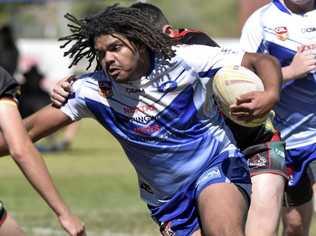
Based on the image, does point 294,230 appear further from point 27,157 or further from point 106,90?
point 27,157

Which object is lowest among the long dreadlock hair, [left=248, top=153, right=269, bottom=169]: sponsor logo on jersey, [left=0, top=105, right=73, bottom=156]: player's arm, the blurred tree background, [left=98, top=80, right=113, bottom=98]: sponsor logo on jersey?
the blurred tree background

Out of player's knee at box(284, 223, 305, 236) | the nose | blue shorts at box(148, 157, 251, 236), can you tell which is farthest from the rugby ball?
player's knee at box(284, 223, 305, 236)

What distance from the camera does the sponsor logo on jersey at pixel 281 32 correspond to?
8.58m

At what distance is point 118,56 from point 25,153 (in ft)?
2.73

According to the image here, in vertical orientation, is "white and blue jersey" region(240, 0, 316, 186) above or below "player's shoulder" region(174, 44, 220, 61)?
below

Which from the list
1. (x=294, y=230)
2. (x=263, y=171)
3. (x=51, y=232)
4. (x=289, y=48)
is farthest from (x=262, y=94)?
(x=51, y=232)

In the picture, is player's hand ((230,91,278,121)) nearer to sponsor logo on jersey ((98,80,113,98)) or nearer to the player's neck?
sponsor logo on jersey ((98,80,113,98))

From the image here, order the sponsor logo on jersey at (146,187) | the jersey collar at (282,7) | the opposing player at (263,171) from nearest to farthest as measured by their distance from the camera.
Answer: the sponsor logo on jersey at (146,187)
the opposing player at (263,171)
the jersey collar at (282,7)

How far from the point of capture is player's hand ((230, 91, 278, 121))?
676 cm

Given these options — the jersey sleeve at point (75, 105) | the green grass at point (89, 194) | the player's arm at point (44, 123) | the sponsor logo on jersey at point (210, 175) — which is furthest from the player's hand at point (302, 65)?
the green grass at point (89, 194)

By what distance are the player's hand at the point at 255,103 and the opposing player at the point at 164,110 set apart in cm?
26

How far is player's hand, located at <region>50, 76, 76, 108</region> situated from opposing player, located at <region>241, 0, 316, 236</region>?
166cm

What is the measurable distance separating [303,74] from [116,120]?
1.73 m

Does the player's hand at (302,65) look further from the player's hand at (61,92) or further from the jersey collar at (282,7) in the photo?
the player's hand at (61,92)
